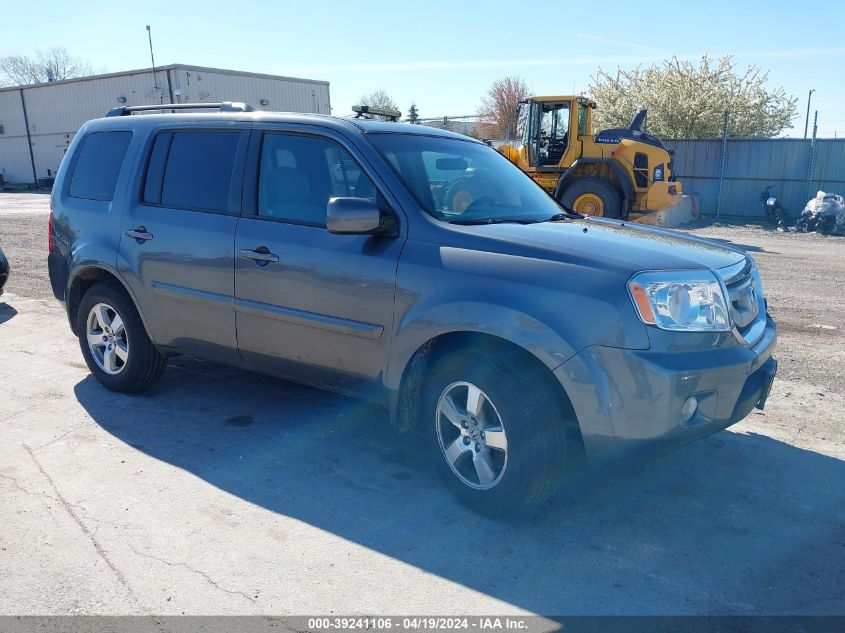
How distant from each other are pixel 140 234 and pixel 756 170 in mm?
19453

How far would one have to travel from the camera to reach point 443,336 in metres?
3.71

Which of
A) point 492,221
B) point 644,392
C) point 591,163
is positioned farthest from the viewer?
point 591,163

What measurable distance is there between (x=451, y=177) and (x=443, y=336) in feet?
3.65

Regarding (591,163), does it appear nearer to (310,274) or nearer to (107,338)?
(107,338)

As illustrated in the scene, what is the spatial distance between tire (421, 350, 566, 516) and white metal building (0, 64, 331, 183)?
88.5 ft

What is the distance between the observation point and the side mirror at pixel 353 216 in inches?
143

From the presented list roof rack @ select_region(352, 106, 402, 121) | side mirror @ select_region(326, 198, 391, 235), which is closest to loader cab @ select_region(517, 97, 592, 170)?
roof rack @ select_region(352, 106, 402, 121)

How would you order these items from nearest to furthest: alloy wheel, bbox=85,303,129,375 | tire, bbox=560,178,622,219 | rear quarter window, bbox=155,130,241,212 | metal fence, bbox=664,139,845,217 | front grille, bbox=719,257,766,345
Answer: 1. front grille, bbox=719,257,766,345
2. rear quarter window, bbox=155,130,241,212
3. alloy wheel, bbox=85,303,129,375
4. tire, bbox=560,178,622,219
5. metal fence, bbox=664,139,845,217

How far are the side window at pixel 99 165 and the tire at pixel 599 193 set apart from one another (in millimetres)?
10653

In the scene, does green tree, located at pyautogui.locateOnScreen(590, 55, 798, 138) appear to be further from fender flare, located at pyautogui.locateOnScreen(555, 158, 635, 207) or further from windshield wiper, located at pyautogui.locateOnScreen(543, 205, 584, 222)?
windshield wiper, located at pyautogui.locateOnScreen(543, 205, 584, 222)

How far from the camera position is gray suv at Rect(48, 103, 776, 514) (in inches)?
127

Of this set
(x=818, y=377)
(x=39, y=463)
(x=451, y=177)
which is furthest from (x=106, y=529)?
(x=818, y=377)

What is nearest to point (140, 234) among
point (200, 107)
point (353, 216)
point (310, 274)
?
point (200, 107)

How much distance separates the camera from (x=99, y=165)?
5293mm
